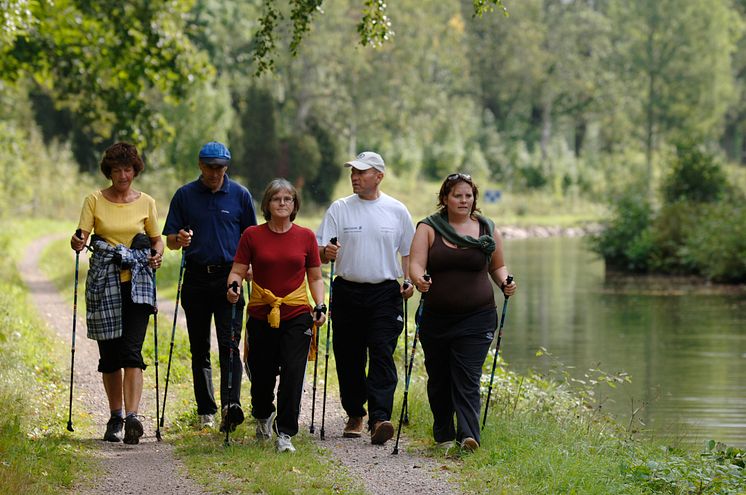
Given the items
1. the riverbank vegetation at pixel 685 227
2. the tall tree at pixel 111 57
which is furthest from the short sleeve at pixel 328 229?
the riverbank vegetation at pixel 685 227

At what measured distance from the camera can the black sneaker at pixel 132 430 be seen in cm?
887

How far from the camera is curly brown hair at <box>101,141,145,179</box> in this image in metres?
8.77


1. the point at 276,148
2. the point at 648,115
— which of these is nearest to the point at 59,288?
the point at 276,148

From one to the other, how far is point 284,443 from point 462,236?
188cm

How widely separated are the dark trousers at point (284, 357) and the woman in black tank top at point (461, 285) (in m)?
0.89

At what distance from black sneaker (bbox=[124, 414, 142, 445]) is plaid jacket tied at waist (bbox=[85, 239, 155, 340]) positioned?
61cm

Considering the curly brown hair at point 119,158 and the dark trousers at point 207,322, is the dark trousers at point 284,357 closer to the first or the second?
the dark trousers at point 207,322

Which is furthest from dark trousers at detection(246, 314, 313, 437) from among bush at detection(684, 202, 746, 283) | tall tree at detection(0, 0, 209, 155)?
bush at detection(684, 202, 746, 283)

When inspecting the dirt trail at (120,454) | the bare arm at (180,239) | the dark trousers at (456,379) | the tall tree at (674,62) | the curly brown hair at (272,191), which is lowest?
the dirt trail at (120,454)

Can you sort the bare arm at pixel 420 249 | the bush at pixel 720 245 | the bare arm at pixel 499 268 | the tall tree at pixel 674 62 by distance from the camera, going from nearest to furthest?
the bare arm at pixel 420 249
the bare arm at pixel 499 268
the bush at pixel 720 245
the tall tree at pixel 674 62

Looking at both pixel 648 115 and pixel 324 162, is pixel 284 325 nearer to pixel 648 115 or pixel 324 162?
pixel 324 162

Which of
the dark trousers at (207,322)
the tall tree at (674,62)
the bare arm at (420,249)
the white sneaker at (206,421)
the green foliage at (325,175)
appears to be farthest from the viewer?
the tall tree at (674,62)

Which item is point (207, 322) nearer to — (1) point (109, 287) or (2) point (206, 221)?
(2) point (206, 221)

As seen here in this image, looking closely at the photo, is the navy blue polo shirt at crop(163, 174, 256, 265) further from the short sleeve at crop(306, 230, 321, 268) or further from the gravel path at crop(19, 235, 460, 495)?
the gravel path at crop(19, 235, 460, 495)
